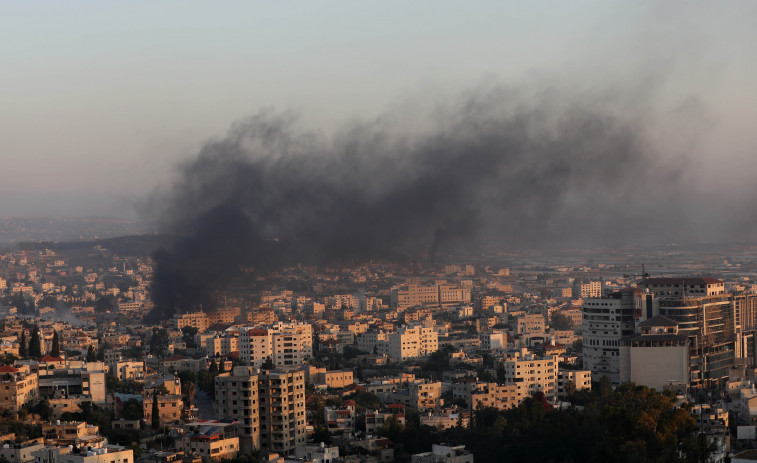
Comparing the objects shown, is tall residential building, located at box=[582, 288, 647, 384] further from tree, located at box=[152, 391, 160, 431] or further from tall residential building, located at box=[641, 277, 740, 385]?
tree, located at box=[152, 391, 160, 431]

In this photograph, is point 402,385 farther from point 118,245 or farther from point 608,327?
point 118,245

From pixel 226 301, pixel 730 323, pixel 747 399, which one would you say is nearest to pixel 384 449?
pixel 747 399

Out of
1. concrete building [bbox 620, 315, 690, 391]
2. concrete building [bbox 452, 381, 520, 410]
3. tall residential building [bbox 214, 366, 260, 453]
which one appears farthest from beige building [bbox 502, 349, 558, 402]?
tall residential building [bbox 214, 366, 260, 453]

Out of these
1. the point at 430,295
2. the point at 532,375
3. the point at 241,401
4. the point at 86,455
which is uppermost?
the point at 241,401

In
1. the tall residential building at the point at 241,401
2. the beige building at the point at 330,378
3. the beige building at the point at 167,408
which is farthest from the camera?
the beige building at the point at 330,378

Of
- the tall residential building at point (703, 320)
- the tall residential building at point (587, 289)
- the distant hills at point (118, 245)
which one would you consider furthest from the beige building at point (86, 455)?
the distant hills at point (118, 245)

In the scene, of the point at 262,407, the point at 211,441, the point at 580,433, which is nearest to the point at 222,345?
the point at 262,407

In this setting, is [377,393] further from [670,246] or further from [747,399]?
[670,246]

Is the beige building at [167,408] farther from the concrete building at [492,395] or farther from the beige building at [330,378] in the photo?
the beige building at [330,378]
